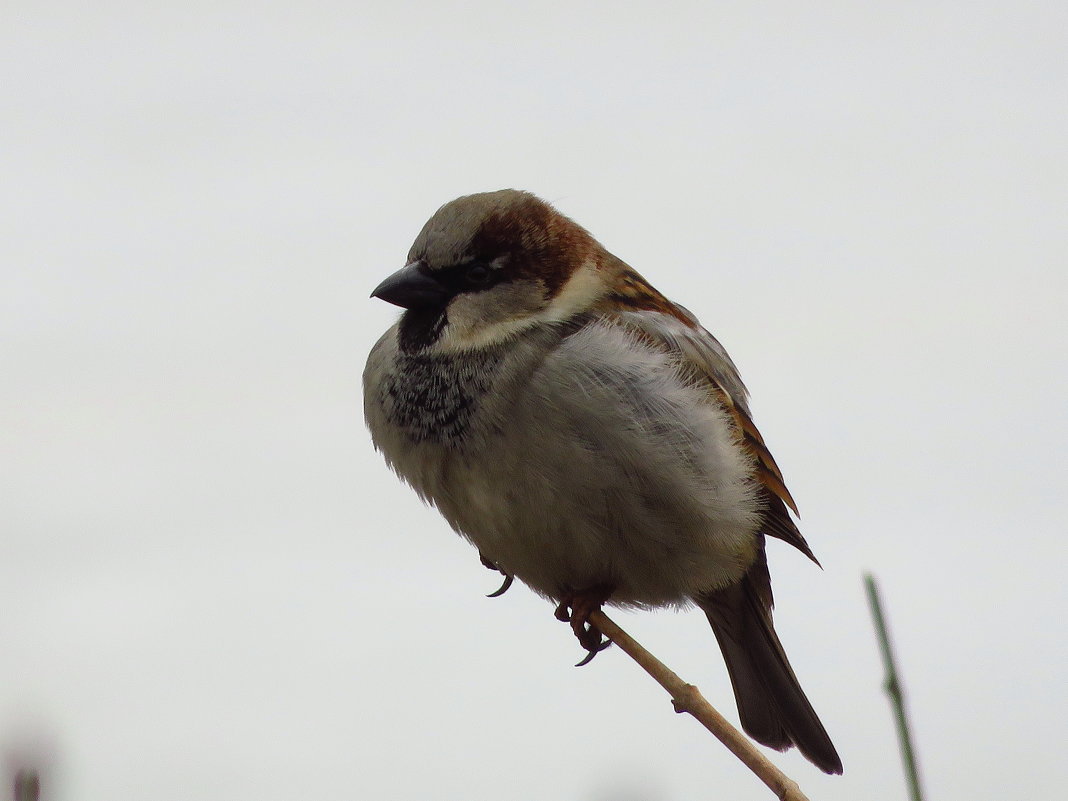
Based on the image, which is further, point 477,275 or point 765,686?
point 765,686

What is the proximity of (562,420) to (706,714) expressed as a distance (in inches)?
31.8

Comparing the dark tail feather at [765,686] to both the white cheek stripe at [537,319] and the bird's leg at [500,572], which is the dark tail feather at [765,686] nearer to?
the bird's leg at [500,572]

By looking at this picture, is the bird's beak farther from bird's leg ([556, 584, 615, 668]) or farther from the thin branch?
the thin branch

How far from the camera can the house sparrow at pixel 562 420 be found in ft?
7.87

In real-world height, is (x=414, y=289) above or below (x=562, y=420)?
above

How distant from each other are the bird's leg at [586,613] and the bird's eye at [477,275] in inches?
26.7

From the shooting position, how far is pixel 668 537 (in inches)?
98.9

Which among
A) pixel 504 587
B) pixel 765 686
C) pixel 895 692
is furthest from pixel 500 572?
pixel 895 692

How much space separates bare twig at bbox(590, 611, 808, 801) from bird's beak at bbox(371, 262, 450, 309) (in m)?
0.76

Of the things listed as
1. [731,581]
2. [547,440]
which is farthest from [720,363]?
[547,440]

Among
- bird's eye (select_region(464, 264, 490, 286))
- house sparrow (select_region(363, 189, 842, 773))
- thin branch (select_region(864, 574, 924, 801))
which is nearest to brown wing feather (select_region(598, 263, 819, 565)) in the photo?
house sparrow (select_region(363, 189, 842, 773))

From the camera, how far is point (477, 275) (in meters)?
2.61

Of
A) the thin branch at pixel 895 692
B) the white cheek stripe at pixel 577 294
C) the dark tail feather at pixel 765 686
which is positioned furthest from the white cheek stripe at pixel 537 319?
the thin branch at pixel 895 692

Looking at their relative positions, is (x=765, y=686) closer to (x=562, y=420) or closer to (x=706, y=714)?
(x=562, y=420)
